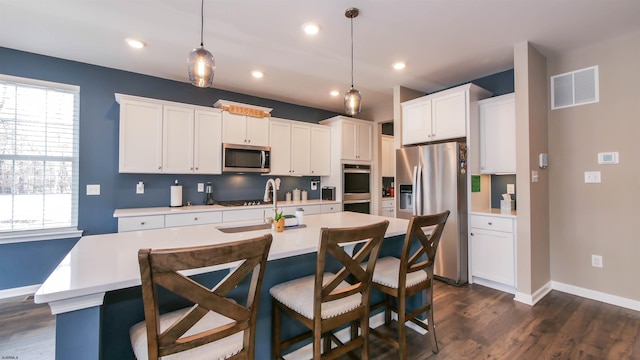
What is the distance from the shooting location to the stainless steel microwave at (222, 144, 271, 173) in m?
3.94

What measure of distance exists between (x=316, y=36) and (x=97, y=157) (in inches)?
117

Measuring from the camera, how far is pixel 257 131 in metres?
4.20

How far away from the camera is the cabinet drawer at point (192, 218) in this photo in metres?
3.32

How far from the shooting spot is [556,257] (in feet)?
10.5

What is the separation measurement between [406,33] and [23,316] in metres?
4.42

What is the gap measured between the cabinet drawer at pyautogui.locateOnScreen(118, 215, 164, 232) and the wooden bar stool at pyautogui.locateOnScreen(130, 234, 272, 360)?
2.27 meters

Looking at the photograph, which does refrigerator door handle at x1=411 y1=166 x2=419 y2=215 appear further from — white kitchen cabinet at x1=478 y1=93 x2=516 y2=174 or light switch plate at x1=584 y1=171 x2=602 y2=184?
light switch plate at x1=584 y1=171 x2=602 y2=184

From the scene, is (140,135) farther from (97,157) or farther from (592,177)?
(592,177)

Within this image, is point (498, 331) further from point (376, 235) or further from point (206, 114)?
point (206, 114)

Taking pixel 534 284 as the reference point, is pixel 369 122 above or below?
above

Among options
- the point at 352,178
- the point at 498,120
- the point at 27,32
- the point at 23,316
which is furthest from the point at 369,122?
the point at 23,316

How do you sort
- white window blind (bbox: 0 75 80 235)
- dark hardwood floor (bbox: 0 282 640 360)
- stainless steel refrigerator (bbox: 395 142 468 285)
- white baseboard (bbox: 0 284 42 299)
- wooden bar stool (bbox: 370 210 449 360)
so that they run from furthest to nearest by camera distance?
stainless steel refrigerator (bbox: 395 142 468 285)
white window blind (bbox: 0 75 80 235)
white baseboard (bbox: 0 284 42 299)
dark hardwood floor (bbox: 0 282 640 360)
wooden bar stool (bbox: 370 210 449 360)

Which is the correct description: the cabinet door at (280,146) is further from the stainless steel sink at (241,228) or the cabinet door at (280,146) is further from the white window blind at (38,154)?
the white window blind at (38,154)

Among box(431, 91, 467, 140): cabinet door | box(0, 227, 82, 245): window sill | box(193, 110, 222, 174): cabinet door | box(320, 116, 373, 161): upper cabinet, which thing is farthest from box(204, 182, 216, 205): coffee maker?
box(431, 91, 467, 140): cabinet door
